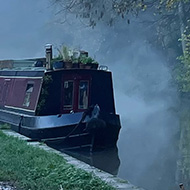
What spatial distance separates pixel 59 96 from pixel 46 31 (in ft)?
69.0

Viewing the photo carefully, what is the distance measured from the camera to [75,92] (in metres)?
11.7

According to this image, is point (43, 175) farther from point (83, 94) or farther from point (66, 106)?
point (83, 94)

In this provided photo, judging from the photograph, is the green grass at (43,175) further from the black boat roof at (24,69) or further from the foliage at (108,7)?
the black boat roof at (24,69)

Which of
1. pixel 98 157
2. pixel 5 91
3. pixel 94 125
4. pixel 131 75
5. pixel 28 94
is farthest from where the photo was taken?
pixel 131 75

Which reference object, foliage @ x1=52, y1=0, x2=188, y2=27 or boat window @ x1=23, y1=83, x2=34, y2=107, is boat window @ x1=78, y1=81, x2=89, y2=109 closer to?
boat window @ x1=23, y1=83, x2=34, y2=107

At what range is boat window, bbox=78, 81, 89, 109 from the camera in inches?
466

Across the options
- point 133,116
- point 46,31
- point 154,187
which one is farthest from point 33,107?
point 46,31

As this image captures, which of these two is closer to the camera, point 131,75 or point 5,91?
point 5,91

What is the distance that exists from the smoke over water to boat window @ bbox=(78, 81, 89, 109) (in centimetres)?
159

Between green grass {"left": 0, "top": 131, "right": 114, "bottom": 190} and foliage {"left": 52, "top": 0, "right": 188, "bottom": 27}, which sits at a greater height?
foliage {"left": 52, "top": 0, "right": 188, "bottom": 27}

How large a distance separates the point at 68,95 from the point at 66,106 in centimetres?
28

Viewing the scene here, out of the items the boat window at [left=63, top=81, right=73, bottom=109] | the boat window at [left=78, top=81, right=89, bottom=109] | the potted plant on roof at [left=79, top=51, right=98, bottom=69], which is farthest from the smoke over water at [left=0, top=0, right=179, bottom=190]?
the potted plant on roof at [left=79, top=51, right=98, bottom=69]

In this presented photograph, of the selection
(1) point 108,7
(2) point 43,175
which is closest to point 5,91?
(1) point 108,7

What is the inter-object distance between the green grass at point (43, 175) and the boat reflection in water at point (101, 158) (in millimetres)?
3783
